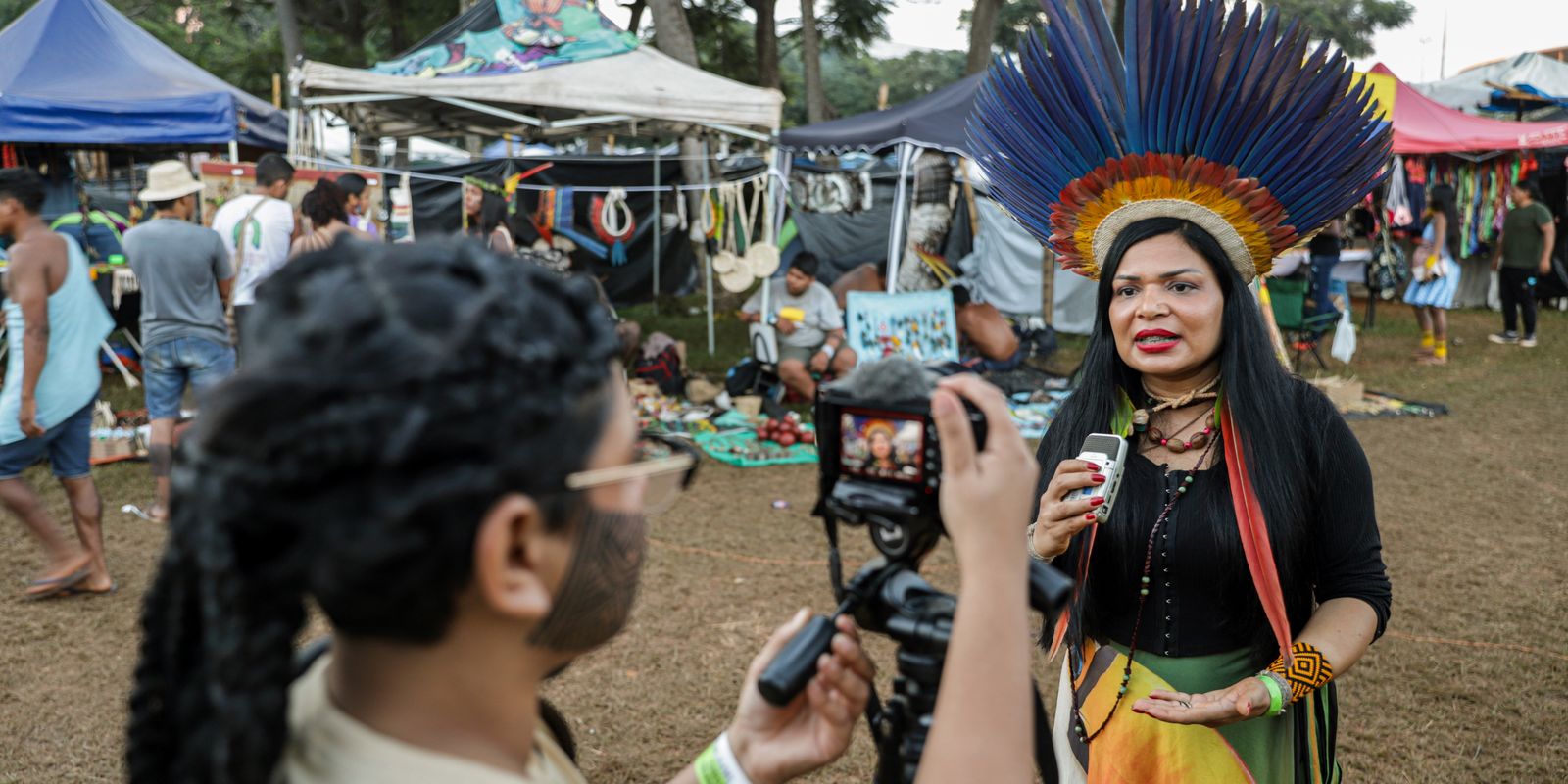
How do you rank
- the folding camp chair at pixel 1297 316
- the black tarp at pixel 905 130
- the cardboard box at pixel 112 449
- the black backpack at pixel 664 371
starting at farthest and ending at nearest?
the folding camp chair at pixel 1297 316
the black backpack at pixel 664 371
the black tarp at pixel 905 130
the cardboard box at pixel 112 449

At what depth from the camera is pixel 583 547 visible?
40.2 inches

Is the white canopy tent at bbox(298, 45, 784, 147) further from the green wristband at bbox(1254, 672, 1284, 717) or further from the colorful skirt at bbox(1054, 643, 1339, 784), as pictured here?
the green wristband at bbox(1254, 672, 1284, 717)

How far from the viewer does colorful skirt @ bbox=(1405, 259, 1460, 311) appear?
11.1 m

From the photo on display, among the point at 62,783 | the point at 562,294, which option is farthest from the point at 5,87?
the point at 562,294

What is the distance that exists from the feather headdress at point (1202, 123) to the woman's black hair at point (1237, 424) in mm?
89

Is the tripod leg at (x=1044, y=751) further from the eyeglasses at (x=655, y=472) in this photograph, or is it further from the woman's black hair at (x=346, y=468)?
the woman's black hair at (x=346, y=468)

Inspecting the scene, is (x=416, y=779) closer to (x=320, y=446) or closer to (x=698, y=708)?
(x=320, y=446)

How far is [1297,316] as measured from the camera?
10.2 metres

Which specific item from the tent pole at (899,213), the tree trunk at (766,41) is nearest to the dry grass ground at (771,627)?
the tent pole at (899,213)

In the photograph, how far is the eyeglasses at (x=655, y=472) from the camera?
997 millimetres

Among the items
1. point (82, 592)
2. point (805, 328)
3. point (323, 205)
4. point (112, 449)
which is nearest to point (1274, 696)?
point (82, 592)

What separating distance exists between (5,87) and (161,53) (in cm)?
162

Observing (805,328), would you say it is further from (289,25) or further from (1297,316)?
(289,25)

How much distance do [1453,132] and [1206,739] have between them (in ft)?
47.0
